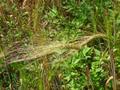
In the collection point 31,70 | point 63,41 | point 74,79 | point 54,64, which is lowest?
point 74,79

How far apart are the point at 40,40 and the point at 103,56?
0.59 m

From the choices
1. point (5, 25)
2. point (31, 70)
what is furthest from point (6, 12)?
point (31, 70)

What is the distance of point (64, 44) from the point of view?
146 centimetres

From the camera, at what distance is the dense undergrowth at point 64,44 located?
1513 mm

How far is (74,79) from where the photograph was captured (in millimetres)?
2066

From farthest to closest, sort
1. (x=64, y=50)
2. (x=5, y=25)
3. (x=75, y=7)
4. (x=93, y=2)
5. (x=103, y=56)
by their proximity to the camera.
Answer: (x=5, y=25)
(x=75, y=7)
(x=93, y=2)
(x=103, y=56)
(x=64, y=50)

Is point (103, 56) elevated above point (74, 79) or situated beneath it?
elevated above

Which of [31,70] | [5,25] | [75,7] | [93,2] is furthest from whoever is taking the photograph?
[5,25]

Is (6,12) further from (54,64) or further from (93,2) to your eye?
(54,64)

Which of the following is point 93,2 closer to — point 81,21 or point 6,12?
point 81,21

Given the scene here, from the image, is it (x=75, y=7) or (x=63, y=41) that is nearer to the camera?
(x=63, y=41)

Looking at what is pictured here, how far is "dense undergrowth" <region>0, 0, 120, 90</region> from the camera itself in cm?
151

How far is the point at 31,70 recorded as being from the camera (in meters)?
1.85

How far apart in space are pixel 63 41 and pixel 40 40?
99 mm
